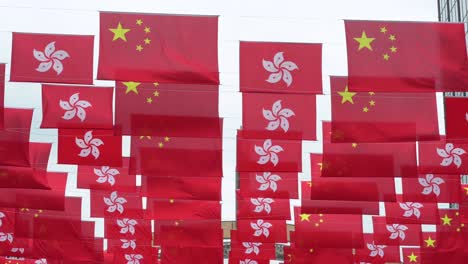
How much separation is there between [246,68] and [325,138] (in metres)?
3.36

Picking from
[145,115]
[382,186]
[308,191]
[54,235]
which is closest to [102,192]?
[54,235]

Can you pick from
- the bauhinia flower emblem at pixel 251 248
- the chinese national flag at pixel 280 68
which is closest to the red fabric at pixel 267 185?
the chinese national flag at pixel 280 68

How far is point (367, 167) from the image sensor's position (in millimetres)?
14117

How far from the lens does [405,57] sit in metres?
12.2

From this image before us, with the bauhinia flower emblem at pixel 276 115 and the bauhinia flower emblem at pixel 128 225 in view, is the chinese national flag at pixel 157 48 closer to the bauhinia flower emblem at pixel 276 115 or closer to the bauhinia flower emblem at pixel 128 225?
the bauhinia flower emblem at pixel 276 115

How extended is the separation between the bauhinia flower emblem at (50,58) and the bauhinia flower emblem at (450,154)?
24.8 feet

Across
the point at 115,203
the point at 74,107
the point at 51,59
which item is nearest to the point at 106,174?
the point at 115,203

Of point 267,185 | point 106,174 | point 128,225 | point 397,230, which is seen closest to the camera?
point 267,185

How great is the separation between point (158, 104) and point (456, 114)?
4.56 m

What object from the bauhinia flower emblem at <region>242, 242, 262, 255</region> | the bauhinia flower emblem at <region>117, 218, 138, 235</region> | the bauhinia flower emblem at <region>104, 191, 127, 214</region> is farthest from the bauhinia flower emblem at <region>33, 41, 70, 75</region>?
the bauhinia flower emblem at <region>242, 242, 262, 255</region>

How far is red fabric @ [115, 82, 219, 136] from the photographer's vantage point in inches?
497

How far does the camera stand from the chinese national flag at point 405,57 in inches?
470

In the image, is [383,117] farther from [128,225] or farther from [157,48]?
[128,225]

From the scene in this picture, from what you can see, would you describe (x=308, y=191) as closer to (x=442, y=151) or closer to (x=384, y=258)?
(x=442, y=151)
